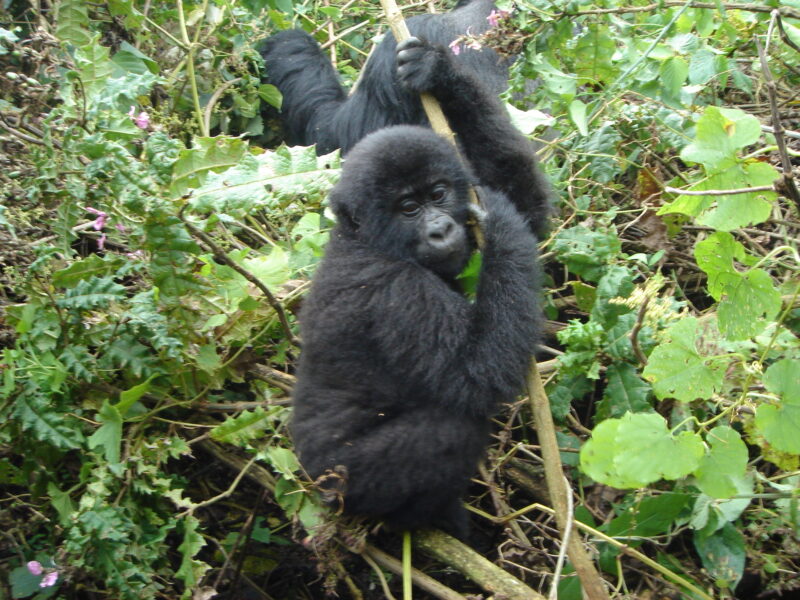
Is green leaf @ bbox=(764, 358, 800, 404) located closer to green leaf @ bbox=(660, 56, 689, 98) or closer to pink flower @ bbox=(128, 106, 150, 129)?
green leaf @ bbox=(660, 56, 689, 98)

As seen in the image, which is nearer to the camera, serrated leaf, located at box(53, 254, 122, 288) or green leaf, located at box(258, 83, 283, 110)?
serrated leaf, located at box(53, 254, 122, 288)

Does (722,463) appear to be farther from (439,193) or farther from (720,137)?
(439,193)

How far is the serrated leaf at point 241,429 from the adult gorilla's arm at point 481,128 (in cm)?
123

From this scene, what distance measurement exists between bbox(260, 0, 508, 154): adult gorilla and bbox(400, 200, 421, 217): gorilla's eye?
4.93 feet

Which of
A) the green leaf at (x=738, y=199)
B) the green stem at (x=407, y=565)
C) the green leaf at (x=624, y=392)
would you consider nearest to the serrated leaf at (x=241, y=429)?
the green stem at (x=407, y=565)

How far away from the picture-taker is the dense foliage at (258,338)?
2799mm

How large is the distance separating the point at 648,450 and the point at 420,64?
6.46ft

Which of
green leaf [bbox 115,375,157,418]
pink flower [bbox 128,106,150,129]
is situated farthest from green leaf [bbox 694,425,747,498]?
pink flower [bbox 128,106,150,129]

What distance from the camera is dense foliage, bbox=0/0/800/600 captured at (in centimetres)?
280

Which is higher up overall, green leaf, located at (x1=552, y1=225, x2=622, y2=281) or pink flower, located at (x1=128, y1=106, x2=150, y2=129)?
pink flower, located at (x1=128, y1=106, x2=150, y2=129)

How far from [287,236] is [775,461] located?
6.76ft

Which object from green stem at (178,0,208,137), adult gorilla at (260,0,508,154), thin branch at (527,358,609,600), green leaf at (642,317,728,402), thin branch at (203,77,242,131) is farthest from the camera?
adult gorilla at (260,0,508,154)

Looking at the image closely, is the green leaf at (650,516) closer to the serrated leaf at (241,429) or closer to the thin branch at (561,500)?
the thin branch at (561,500)

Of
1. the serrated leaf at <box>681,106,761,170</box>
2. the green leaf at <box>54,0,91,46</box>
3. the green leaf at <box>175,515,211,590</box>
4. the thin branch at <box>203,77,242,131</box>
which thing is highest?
the green leaf at <box>54,0,91,46</box>
